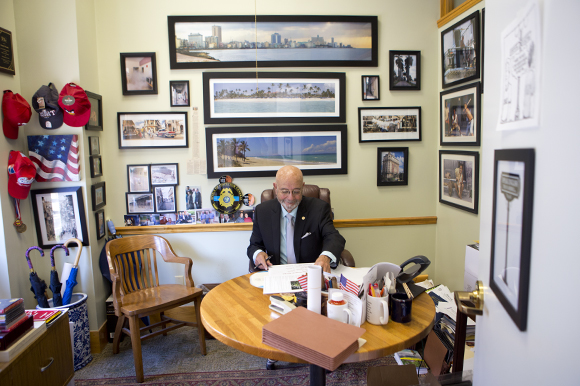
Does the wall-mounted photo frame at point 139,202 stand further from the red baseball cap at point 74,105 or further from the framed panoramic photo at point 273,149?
the red baseball cap at point 74,105

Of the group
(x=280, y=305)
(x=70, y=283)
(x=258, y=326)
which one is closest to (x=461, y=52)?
(x=280, y=305)

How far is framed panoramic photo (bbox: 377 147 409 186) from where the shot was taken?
3.46 m

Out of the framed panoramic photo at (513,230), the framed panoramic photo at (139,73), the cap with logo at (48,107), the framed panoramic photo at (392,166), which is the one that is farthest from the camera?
the framed panoramic photo at (392,166)

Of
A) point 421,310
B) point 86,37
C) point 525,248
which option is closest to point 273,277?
point 421,310

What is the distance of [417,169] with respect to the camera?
3510mm

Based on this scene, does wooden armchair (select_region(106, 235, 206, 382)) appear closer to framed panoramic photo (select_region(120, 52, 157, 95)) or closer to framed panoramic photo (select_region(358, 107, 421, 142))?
framed panoramic photo (select_region(120, 52, 157, 95))

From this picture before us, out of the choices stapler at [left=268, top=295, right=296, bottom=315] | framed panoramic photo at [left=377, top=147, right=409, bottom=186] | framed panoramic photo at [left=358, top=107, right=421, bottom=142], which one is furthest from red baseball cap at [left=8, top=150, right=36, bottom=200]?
framed panoramic photo at [left=377, top=147, right=409, bottom=186]

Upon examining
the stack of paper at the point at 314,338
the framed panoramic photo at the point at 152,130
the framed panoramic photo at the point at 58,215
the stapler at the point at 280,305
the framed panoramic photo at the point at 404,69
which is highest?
the framed panoramic photo at the point at 404,69

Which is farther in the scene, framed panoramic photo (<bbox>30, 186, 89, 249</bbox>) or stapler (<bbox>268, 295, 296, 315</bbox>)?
framed panoramic photo (<bbox>30, 186, 89, 249</bbox>)

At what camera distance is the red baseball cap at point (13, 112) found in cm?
243

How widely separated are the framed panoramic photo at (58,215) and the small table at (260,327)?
5.18ft

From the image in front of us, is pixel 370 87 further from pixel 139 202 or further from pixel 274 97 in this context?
pixel 139 202

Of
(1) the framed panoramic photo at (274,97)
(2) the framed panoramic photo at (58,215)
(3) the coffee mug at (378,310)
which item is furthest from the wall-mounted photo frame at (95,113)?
(3) the coffee mug at (378,310)

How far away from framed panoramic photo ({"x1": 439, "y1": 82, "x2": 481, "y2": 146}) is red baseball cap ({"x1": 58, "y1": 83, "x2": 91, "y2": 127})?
2902 mm
